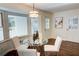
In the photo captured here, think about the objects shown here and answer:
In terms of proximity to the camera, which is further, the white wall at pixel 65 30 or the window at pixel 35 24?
the white wall at pixel 65 30

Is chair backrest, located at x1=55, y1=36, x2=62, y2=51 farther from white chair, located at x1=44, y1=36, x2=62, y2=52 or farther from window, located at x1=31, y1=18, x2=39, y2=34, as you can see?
window, located at x1=31, y1=18, x2=39, y2=34

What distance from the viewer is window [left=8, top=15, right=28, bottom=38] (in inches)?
79.4

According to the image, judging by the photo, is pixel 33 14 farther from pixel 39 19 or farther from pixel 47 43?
pixel 47 43

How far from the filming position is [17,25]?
2039 millimetres

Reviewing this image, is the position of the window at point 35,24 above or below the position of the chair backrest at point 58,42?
above

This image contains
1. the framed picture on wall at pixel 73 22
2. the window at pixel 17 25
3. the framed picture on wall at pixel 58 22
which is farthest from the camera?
the framed picture on wall at pixel 73 22

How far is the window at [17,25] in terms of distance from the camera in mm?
2018

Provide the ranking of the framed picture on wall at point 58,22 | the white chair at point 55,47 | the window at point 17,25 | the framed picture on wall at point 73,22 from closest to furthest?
the window at point 17,25 → the white chair at point 55,47 → the framed picture on wall at point 58,22 → the framed picture on wall at point 73,22

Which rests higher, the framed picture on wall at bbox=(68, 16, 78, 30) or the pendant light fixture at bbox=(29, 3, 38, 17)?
the pendant light fixture at bbox=(29, 3, 38, 17)

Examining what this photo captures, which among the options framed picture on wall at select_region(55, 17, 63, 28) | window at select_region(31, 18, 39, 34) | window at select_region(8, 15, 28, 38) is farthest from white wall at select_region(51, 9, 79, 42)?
window at select_region(8, 15, 28, 38)

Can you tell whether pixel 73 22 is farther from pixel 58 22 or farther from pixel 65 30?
pixel 58 22

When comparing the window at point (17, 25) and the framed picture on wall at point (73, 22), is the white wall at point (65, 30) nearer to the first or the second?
the framed picture on wall at point (73, 22)

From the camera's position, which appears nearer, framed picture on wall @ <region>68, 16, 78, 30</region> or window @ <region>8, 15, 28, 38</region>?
window @ <region>8, 15, 28, 38</region>

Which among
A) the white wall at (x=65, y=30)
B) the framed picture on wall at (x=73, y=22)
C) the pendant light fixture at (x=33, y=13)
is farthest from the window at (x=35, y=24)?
the framed picture on wall at (x=73, y=22)
